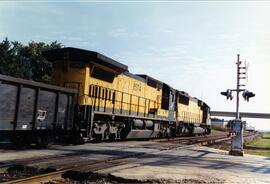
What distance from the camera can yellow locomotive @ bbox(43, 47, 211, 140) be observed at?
1880cm

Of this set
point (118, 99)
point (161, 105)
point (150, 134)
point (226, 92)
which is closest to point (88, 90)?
point (118, 99)

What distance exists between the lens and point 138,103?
25469 mm

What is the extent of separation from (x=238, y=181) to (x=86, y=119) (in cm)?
893

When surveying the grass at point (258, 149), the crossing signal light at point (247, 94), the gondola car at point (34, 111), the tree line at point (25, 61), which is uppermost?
the tree line at point (25, 61)

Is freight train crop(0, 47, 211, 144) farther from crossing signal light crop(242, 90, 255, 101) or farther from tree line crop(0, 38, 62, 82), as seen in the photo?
tree line crop(0, 38, 62, 82)

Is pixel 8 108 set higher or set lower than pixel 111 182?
higher

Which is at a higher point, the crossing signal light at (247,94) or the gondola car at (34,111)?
the crossing signal light at (247,94)

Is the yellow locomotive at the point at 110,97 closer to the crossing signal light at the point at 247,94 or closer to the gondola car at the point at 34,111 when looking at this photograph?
the gondola car at the point at 34,111

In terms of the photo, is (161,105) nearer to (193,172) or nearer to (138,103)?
(138,103)

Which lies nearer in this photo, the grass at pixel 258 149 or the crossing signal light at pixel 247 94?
the crossing signal light at pixel 247 94

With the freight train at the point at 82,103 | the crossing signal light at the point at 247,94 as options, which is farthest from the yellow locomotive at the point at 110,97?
the crossing signal light at the point at 247,94

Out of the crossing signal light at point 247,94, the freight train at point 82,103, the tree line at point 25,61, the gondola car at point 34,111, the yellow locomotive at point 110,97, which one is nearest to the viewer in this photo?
the gondola car at point 34,111

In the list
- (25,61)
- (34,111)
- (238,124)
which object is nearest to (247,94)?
(238,124)

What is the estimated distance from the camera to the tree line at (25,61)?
39491 millimetres
